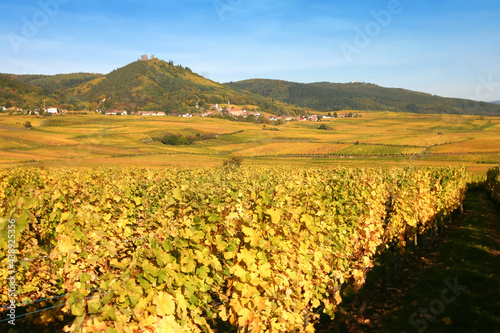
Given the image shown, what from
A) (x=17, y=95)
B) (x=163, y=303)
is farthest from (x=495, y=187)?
(x=17, y=95)

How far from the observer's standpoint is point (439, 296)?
9266mm

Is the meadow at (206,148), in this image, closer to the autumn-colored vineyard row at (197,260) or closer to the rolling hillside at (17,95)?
the rolling hillside at (17,95)

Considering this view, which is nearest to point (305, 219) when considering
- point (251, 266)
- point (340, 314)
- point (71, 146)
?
point (251, 266)

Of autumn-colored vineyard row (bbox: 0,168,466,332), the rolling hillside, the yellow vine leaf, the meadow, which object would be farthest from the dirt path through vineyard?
the rolling hillside

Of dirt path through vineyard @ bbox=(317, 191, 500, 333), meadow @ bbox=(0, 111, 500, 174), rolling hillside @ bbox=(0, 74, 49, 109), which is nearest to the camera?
dirt path through vineyard @ bbox=(317, 191, 500, 333)

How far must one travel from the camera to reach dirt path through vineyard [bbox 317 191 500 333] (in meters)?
7.88

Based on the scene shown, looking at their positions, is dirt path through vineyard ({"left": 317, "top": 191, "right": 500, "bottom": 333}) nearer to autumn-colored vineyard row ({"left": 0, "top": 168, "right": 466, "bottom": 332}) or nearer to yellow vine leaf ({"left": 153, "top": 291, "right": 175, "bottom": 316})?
autumn-colored vineyard row ({"left": 0, "top": 168, "right": 466, "bottom": 332})

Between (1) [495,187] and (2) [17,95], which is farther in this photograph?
(2) [17,95]

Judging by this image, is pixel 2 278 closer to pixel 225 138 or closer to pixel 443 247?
pixel 443 247

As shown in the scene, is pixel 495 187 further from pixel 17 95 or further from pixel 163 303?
pixel 17 95

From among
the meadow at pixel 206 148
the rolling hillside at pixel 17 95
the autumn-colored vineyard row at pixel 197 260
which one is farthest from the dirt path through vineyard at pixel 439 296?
the rolling hillside at pixel 17 95

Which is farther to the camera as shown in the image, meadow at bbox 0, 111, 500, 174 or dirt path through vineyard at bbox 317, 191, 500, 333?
meadow at bbox 0, 111, 500, 174

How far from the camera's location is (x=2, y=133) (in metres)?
74.9

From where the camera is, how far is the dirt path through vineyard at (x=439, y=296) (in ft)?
25.8
